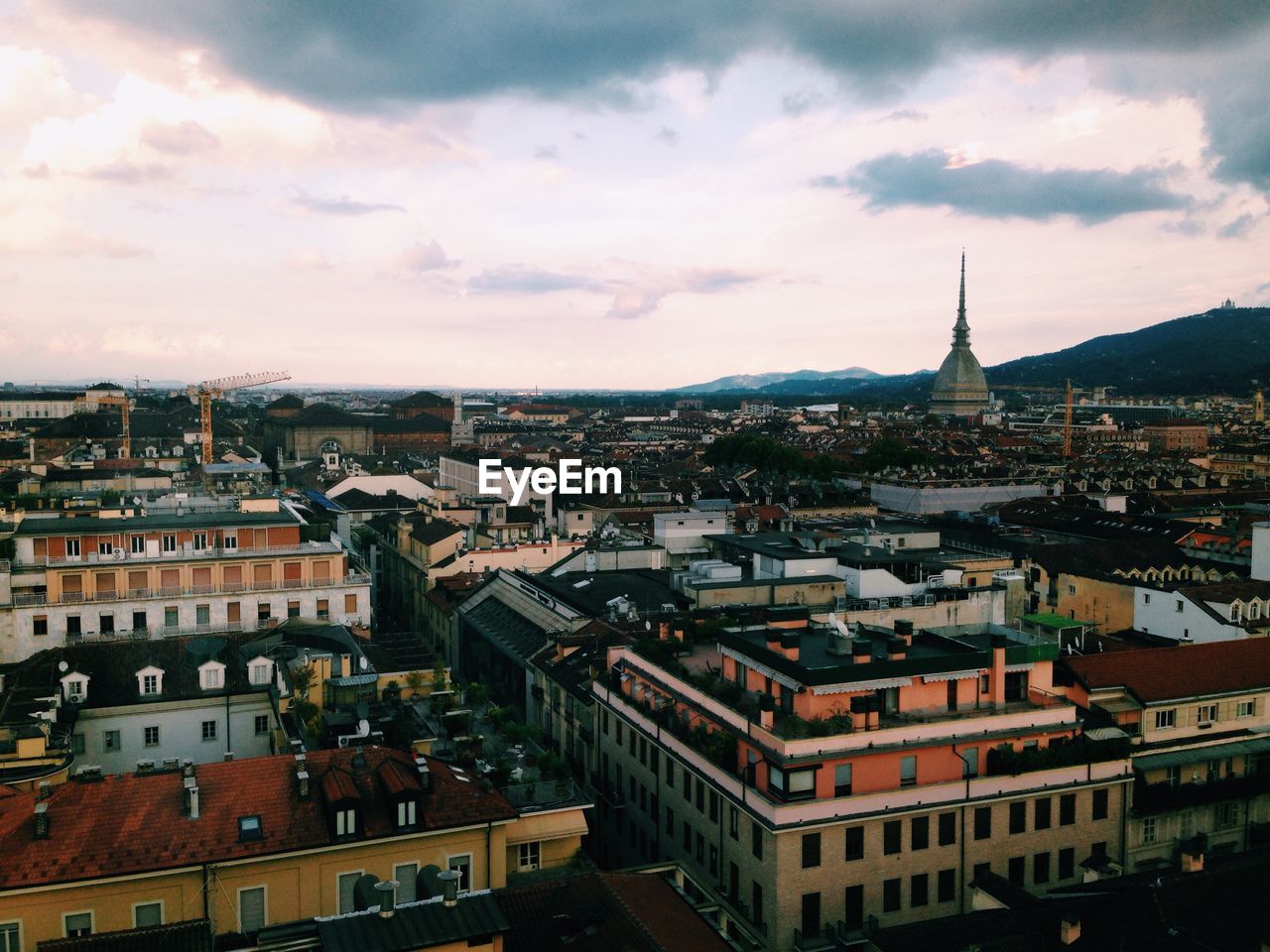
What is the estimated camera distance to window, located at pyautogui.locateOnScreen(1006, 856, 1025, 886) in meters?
27.8

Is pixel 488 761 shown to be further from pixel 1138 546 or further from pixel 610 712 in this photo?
pixel 1138 546

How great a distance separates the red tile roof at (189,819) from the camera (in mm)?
21953

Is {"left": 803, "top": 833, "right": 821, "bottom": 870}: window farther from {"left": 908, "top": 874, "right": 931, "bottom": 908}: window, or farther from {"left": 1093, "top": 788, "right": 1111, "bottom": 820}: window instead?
{"left": 1093, "top": 788, "right": 1111, "bottom": 820}: window

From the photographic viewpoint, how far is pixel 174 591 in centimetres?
4350

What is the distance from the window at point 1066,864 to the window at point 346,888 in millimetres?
18083

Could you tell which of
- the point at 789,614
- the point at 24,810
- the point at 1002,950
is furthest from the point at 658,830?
the point at 24,810

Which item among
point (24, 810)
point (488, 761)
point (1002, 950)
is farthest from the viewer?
point (488, 761)

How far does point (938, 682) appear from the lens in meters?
28.0

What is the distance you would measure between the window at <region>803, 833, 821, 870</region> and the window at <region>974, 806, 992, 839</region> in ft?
15.3

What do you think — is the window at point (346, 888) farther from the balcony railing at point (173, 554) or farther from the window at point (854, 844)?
the balcony railing at point (173, 554)

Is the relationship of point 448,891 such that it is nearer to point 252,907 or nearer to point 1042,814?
point 252,907

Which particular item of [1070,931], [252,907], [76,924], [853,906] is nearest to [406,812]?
[252,907]

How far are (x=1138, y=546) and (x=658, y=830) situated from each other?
131ft

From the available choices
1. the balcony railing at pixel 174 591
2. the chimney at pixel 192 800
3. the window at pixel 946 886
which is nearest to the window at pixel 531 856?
the chimney at pixel 192 800
